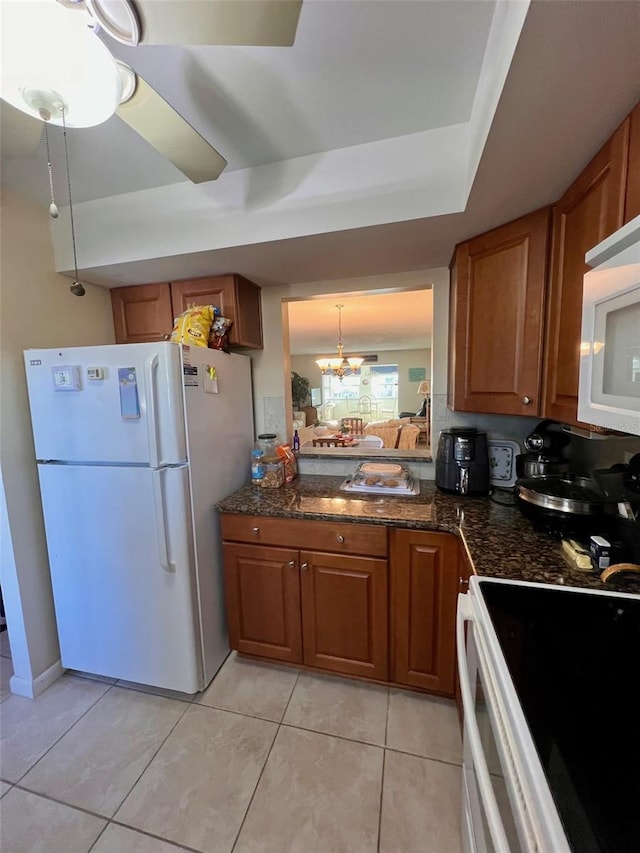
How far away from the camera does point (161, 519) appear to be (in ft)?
4.81

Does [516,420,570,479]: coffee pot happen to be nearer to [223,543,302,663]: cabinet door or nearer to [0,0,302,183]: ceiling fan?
[223,543,302,663]: cabinet door

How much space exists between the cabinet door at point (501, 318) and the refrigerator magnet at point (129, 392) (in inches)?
57.1

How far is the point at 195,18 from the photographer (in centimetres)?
68


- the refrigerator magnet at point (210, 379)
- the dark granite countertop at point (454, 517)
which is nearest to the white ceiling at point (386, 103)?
the refrigerator magnet at point (210, 379)

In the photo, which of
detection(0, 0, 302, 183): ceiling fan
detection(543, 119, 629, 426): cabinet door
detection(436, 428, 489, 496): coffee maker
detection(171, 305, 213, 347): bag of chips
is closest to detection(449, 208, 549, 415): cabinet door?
detection(543, 119, 629, 426): cabinet door

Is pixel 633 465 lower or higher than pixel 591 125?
lower

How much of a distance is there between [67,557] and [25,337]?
107 cm

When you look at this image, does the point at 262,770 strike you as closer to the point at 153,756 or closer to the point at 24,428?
the point at 153,756

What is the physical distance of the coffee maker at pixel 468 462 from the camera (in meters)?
1.67

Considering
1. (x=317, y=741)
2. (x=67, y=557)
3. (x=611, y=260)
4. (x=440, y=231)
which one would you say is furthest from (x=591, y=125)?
(x=67, y=557)

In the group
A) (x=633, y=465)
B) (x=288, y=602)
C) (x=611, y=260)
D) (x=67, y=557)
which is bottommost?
(x=288, y=602)

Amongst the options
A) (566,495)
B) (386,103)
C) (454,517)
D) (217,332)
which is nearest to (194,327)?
(217,332)

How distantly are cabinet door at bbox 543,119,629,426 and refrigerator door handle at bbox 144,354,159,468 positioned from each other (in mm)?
1521

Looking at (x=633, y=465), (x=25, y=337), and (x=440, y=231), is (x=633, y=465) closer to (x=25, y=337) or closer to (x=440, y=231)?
(x=440, y=231)
